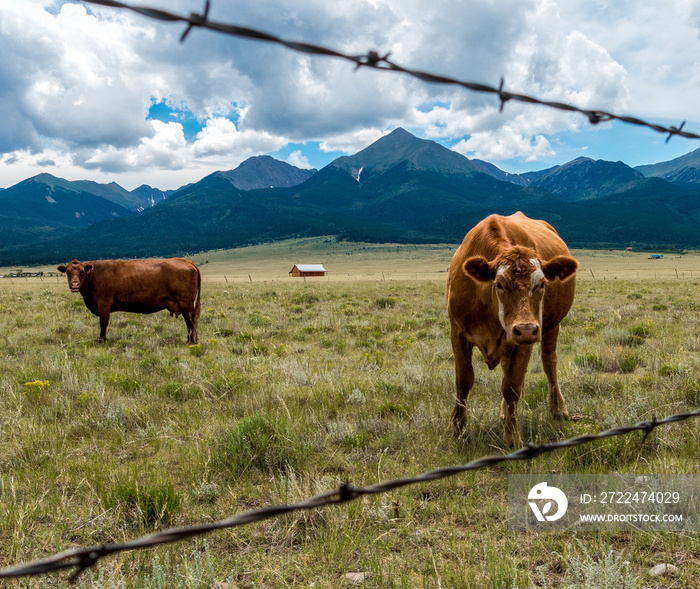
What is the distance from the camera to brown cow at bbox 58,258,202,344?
11.8m

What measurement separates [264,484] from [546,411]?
338cm

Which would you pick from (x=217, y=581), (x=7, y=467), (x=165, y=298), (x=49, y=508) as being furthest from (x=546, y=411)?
(x=165, y=298)

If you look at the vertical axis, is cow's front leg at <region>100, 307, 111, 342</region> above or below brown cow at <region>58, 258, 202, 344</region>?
below

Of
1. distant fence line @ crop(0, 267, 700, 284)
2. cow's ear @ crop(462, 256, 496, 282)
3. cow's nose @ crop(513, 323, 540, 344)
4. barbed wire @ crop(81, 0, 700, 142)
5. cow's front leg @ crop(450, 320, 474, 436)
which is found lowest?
distant fence line @ crop(0, 267, 700, 284)

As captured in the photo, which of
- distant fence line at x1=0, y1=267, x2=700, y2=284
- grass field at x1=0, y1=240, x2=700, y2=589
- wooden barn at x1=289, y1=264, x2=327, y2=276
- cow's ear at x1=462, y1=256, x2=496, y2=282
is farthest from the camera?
wooden barn at x1=289, y1=264, x2=327, y2=276

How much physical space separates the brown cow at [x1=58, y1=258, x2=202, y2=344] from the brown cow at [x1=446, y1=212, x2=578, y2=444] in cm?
871

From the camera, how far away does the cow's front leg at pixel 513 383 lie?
436 centimetres

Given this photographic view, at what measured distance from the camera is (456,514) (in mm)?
3193

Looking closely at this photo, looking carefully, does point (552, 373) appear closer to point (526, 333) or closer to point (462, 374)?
point (462, 374)

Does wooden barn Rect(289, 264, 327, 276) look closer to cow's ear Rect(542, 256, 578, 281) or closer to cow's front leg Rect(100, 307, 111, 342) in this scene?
cow's front leg Rect(100, 307, 111, 342)

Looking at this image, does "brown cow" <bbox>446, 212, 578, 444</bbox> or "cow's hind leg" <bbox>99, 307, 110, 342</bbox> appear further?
"cow's hind leg" <bbox>99, 307, 110, 342</bbox>

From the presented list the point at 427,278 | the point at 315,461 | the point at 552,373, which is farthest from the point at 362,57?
the point at 427,278

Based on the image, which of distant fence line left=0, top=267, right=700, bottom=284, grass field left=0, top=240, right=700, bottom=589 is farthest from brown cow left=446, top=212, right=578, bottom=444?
distant fence line left=0, top=267, right=700, bottom=284

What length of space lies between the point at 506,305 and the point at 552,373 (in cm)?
244
